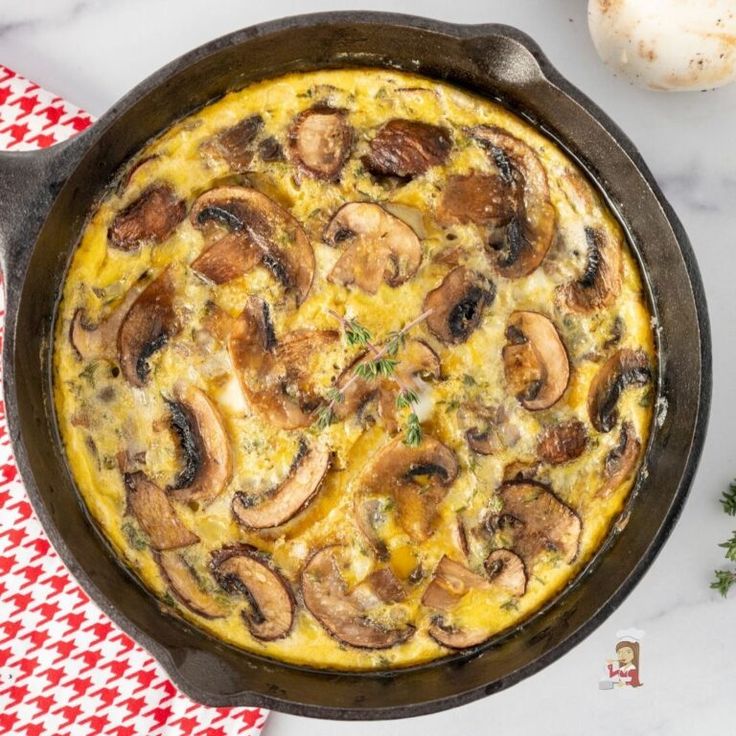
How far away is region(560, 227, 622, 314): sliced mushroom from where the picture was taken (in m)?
2.93

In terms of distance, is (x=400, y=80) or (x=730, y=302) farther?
(x=730, y=302)

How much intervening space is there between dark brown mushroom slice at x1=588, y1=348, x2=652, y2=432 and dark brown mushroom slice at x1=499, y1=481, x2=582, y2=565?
252mm

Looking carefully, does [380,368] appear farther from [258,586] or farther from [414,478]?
[258,586]

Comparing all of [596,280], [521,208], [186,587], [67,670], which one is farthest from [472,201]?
[67,670]

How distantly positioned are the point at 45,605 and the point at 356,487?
110 centimetres

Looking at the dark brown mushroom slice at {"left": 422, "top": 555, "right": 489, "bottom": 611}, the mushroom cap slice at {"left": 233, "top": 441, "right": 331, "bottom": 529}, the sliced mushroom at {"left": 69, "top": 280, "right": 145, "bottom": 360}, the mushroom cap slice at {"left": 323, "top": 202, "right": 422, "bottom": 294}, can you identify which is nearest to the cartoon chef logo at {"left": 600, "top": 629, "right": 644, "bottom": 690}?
the dark brown mushroom slice at {"left": 422, "top": 555, "right": 489, "bottom": 611}

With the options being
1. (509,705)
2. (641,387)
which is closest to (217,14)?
(641,387)

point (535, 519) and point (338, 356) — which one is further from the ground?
point (338, 356)

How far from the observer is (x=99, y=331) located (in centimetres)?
288

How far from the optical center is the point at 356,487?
2912mm

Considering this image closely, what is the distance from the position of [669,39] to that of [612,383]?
40.7 inches

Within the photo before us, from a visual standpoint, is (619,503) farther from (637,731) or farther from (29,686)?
(29,686)

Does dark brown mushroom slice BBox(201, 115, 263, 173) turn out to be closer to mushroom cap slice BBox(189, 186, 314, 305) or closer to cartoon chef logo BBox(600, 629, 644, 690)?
mushroom cap slice BBox(189, 186, 314, 305)

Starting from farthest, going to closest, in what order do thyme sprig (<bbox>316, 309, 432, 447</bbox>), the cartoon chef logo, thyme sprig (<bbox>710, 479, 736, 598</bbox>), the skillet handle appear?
the cartoon chef logo, thyme sprig (<bbox>710, 479, 736, 598</bbox>), thyme sprig (<bbox>316, 309, 432, 447</bbox>), the skillet handle
